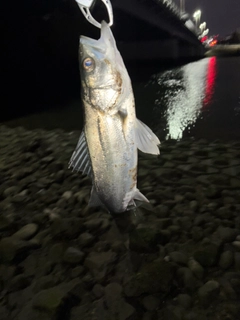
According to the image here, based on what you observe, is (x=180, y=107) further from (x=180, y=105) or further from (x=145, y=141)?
(x=145, y=141)

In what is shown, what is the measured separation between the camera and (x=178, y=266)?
9.65ft

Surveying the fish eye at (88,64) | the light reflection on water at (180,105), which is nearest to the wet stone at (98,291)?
the fish eye at (88,64)

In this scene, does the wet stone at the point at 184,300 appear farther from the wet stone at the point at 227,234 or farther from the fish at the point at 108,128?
the fish at the point at 108,128

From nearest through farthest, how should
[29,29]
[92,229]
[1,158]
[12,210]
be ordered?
[92,229] → [12,210] → [1,158] → [29,29]

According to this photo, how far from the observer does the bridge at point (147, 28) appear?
20.6 metres

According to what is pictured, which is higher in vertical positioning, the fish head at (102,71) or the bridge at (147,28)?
the bridge at (147,28)

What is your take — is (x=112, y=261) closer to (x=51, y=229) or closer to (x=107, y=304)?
(x=107, y=304)

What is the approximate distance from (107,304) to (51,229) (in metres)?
1.47

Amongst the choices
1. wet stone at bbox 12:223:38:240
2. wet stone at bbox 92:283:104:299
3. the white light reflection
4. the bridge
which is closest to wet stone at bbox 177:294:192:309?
wet stone at bbox 92:283:104:299

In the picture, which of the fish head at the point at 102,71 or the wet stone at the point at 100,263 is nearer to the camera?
the fish head at the point at 102,71

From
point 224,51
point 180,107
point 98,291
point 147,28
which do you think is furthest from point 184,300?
point 224,51

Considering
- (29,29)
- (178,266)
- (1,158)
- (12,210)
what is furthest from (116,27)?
(178,266)

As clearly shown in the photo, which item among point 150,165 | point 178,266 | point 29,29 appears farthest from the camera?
point 29,29

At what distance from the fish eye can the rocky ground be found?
2.03 m
